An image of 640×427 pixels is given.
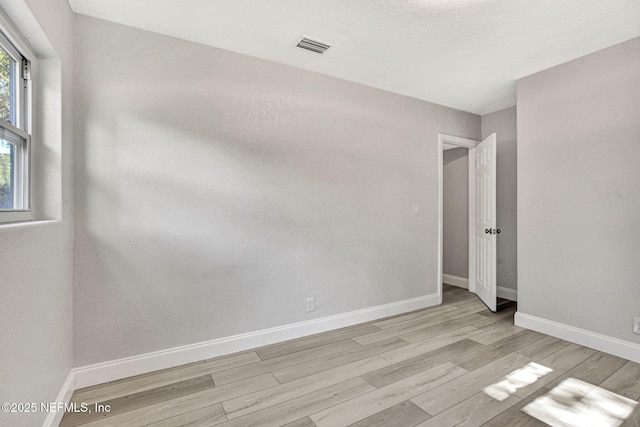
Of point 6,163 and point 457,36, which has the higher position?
point 457,36

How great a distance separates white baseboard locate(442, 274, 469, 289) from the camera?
441 centimetres

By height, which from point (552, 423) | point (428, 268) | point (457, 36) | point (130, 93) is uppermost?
point (457, 36)

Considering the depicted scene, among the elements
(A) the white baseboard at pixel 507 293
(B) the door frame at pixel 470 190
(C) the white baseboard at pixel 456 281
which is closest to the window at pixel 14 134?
(B) the door frame at pixel 470 190

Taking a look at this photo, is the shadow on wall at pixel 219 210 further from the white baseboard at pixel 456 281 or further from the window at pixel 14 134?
the white baseboard at pixel 456 281

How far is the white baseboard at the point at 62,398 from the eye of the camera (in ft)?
4.84

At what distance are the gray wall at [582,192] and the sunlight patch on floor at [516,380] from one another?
2.71ft

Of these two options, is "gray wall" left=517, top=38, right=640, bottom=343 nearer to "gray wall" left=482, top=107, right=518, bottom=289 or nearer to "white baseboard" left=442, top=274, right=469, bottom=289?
"gray wall" left=482, top=107, right=518, bottom=289

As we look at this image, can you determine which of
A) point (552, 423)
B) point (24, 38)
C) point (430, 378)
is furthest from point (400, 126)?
point (24, 38)

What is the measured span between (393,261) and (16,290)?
9.87 feet

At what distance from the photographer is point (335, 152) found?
295 centimetres

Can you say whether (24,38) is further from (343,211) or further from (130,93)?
(343,211)

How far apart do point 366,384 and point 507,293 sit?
2.88 m

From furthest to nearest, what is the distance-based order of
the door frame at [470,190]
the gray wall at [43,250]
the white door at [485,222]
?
the door frame at [470,190] → the white door at [485,222] → the gray wall at [43,250]

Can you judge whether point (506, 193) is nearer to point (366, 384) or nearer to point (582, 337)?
point (582, 337)
